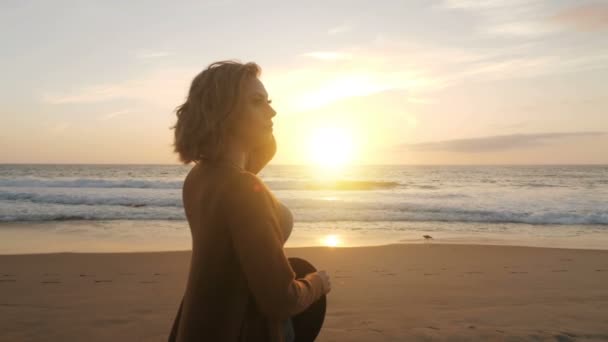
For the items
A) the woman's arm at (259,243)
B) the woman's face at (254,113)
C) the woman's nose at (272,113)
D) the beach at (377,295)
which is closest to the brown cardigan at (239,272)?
the woman's arm at (259,243)

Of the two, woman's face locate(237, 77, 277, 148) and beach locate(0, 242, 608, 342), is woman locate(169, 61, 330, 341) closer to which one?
woman's face locate(237, 77, 277, 148)

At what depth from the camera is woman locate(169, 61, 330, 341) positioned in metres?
1.31

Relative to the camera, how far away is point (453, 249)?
30.6 ft

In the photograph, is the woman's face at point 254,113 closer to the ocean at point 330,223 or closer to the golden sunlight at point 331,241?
the ocean at point 330,223

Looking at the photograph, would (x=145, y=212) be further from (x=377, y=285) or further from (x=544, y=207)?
(x=544, y=207)

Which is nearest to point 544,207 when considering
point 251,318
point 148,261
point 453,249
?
point 453,249

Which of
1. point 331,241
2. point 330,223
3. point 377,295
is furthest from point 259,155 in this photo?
point 330,223

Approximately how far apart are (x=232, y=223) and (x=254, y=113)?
15.0 inches

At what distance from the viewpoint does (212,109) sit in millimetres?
1479

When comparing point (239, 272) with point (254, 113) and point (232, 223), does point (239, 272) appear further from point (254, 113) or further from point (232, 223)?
point (254, 113)

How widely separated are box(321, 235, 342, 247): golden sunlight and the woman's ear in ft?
28.6

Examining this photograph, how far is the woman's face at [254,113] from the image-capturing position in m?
1.50

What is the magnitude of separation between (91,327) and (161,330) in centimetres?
65

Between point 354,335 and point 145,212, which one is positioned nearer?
point 354,335
